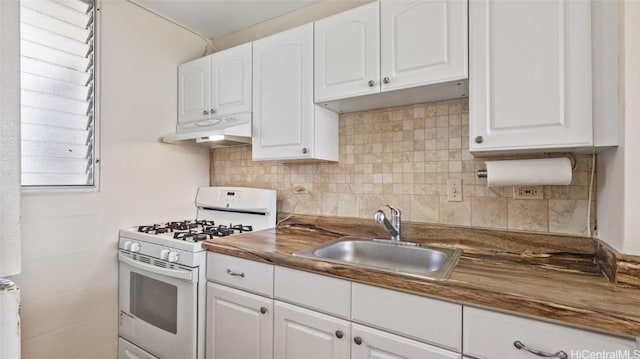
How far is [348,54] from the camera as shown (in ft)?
5.19

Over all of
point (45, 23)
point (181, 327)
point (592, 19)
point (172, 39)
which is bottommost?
point (181, 327)

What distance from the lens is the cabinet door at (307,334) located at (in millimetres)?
1208

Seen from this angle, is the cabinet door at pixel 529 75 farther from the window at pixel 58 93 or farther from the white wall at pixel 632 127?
the window at pixel 58 93

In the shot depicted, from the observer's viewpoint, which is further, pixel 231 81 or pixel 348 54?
pixel 231 81

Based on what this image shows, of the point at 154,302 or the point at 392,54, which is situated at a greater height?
the point at 392,54

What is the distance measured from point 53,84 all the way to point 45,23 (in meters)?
0.32

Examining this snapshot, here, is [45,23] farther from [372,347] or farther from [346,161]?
[372,347]

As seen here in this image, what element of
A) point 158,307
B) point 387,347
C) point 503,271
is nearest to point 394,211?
point 503,271

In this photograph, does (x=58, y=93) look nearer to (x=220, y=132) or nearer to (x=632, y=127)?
(x=220, y=132)

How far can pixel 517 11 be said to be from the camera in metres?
1.19

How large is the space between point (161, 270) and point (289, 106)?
113 cm

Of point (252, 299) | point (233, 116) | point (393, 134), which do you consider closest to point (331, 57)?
point (393, 134)

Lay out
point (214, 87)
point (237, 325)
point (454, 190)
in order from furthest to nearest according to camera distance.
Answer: point (214, 87), point (454, 190), point (237, 325)

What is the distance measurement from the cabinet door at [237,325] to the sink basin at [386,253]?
34cm
